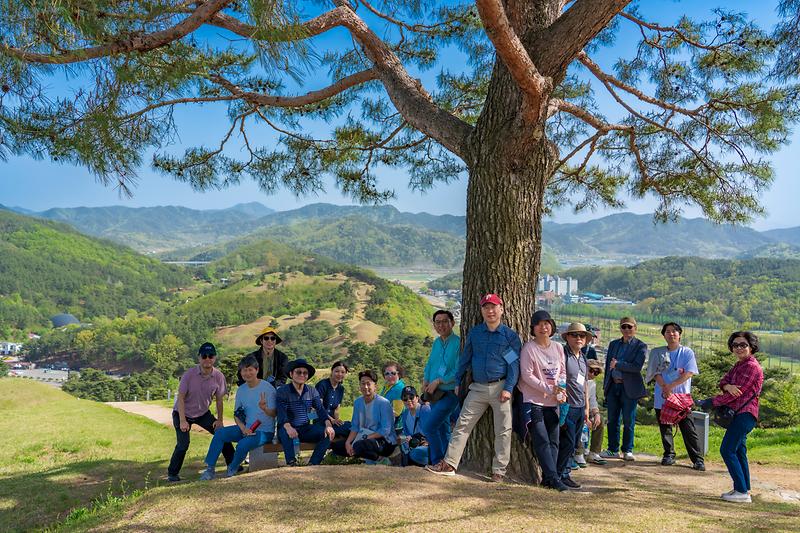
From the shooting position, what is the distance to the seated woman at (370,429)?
4.45 m

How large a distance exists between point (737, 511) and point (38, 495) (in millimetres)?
5229

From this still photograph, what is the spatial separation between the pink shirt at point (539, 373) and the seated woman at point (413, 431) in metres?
0.82

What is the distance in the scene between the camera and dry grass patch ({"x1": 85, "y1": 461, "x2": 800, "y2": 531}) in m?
2.83

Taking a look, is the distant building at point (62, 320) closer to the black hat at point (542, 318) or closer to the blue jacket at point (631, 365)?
the blue jacket at point (631, 365)

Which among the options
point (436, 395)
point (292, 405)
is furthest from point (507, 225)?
point (292, 405)

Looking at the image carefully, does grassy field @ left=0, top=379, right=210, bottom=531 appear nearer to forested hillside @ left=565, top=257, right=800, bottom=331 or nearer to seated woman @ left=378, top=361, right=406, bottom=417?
seated woman @ left=378, top=361, right=406, bottom=417

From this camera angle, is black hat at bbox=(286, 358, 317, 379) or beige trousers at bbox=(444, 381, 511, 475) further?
black hat at bbox=(286, 358, 317, 379)

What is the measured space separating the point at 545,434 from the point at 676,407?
1.62 meters

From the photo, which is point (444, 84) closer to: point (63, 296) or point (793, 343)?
point (793, 343)

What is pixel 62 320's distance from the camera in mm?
118500

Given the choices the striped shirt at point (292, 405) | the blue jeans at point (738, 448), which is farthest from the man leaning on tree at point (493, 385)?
the blue jeans at point (738, 448)

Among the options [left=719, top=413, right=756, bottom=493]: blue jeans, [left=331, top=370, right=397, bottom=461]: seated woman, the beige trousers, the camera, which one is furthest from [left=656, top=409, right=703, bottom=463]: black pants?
[left=331, top=370, right=397, bottom=461]: seated woman

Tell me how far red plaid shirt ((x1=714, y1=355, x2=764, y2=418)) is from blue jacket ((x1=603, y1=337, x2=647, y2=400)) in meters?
1.19

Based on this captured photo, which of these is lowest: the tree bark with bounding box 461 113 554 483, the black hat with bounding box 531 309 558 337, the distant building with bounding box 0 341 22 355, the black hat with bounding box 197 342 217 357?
the distant building with bounding box 0 341 22 355
